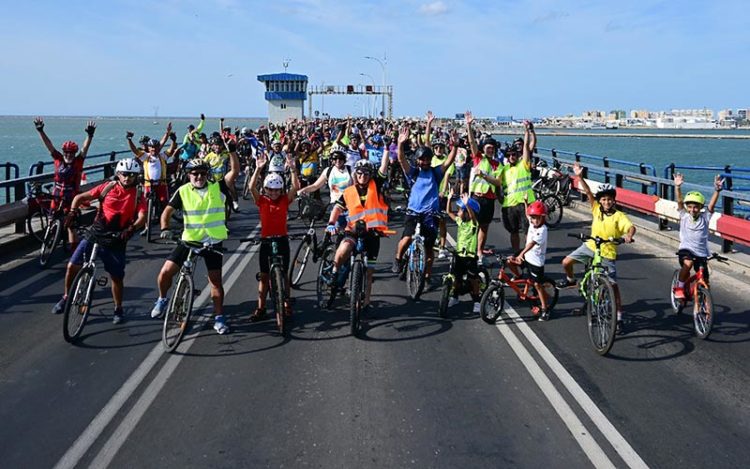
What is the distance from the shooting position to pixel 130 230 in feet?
24.2

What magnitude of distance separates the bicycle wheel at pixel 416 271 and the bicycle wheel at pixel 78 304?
3.97 metres

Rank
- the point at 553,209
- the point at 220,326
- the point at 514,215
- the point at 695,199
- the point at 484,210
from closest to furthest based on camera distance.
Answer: the point at 220,326, the point at 695,199, the point at 484,210, the point at 514,215, the point at 553,209

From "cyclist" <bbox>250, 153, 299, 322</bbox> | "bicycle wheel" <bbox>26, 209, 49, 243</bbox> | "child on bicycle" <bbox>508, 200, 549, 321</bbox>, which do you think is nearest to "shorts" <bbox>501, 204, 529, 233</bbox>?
A: "child on bicycle" <bbox>508, 200, 549, 321</bbox>

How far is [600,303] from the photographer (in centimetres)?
678

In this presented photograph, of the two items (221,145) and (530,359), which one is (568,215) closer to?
(221,145)

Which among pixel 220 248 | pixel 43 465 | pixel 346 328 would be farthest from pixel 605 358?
pixel 43 465

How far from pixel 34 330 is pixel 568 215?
13.9m

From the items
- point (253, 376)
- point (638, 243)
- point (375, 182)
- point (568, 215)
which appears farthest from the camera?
point (568, 215)

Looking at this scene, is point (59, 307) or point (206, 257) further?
point (59, 307)

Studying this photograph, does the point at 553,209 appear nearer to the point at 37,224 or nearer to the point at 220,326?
A: the point at 220,326

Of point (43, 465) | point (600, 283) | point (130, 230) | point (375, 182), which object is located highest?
point (375, 182)

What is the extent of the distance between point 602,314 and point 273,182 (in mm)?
3927

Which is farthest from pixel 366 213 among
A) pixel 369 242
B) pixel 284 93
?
pixel 284 93

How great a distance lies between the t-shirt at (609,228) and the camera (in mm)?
7363
